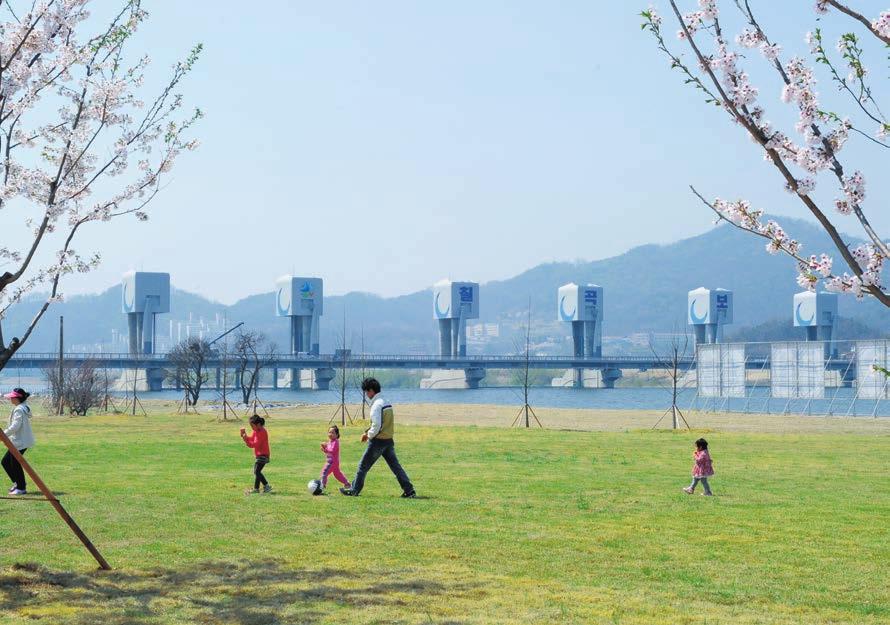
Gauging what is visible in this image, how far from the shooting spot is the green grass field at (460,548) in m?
9.34

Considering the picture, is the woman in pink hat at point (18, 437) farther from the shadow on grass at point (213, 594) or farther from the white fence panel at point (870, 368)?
the white fence panel at point (870, 368)

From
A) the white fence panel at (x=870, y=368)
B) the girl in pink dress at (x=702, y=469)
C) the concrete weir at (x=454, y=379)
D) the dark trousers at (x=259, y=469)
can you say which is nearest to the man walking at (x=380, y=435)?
the dark trousers at (x=259, y=469)

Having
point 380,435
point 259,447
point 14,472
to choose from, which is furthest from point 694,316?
point 14,472

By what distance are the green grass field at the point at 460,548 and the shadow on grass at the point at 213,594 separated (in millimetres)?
32

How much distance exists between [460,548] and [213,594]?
338 cm

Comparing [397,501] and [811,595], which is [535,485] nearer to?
[397,501]

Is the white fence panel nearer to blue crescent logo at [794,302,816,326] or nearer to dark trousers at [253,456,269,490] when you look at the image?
dark trousers at [253,456,269,490]

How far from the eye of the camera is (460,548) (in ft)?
40.2

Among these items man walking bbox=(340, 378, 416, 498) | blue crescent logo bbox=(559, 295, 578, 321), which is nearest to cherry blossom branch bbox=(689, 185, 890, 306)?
man walking bbox=(340, 378, 416, 498)

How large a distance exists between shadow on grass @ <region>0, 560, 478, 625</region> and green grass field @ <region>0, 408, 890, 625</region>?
0.03 meters

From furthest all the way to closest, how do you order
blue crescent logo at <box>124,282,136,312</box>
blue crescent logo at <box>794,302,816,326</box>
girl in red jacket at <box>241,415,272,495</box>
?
blue crescent logo at <box>124,282,136,312</box>
blue crescent logo at <box>794,302,816,326</box>
girl in red jacket at <box>241,415,272,495</box>

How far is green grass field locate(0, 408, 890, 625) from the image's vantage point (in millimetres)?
9336

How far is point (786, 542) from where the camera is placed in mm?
12969

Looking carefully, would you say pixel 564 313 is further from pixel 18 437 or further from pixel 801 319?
pixel 18 437
